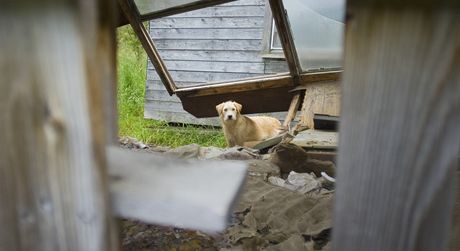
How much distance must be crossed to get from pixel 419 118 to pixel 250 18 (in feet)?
18.6

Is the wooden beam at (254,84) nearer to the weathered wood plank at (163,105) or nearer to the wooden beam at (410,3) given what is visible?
the weathered wood plank at (163,105)

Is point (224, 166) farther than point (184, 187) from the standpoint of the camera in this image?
Yes

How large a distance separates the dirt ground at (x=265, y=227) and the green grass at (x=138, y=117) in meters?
3.43

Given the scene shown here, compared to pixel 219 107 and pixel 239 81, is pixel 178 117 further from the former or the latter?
pixel 239 81

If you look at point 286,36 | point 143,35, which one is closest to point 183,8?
point 143,35

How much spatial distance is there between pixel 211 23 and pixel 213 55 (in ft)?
1.63

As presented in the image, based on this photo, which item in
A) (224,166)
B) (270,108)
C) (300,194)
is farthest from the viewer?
(270,108)

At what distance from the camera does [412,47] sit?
0.46 meters

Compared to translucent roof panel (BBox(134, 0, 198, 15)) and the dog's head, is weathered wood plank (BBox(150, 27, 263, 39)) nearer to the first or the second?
the dog's head

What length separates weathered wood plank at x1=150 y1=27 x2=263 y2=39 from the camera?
5.99 m

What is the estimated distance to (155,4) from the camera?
3.66 meters

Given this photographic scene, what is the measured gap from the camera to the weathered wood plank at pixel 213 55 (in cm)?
605

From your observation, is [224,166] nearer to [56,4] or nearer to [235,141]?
[56,4]

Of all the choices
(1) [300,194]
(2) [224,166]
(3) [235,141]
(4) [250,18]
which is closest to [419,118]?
(2) [224,166]
